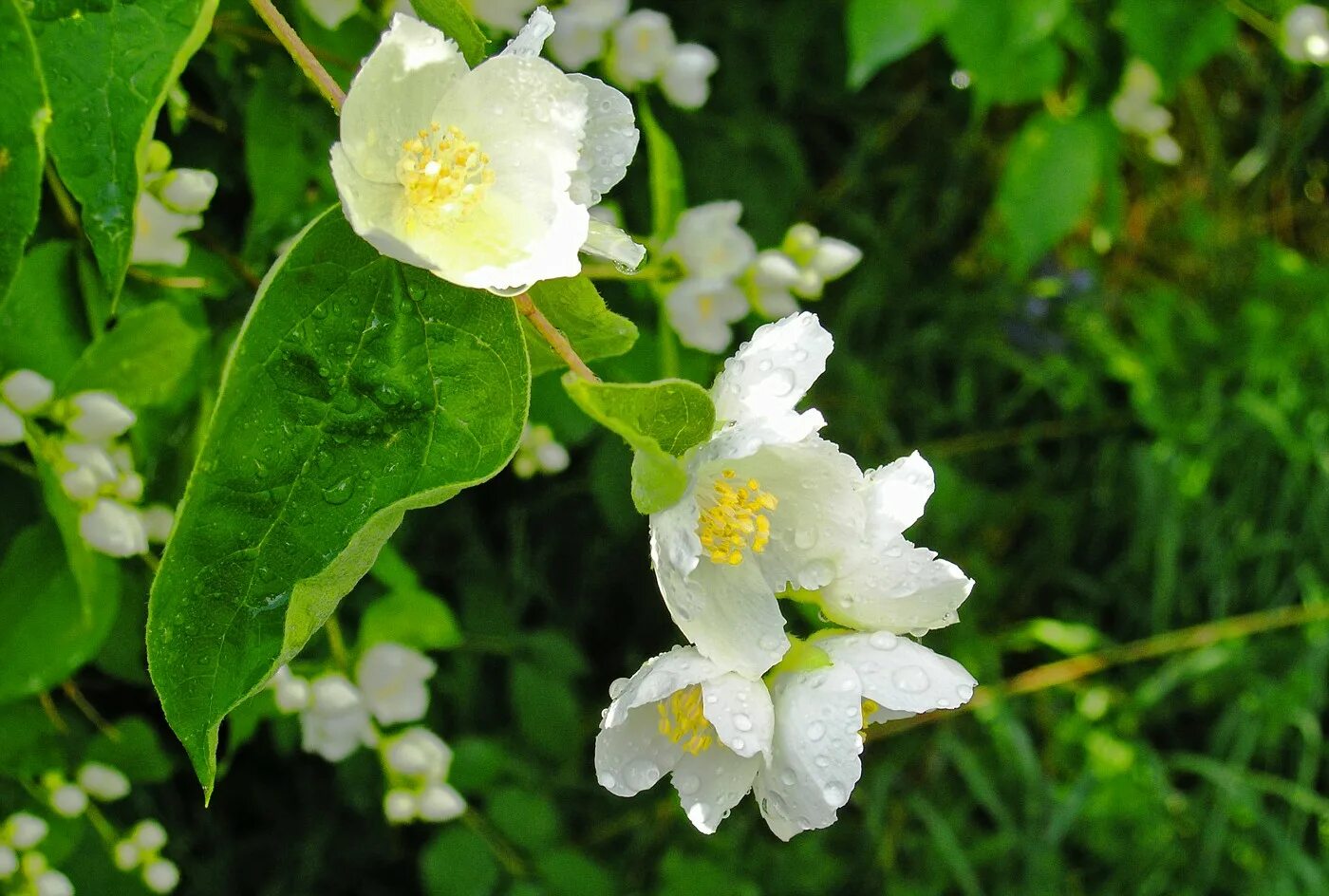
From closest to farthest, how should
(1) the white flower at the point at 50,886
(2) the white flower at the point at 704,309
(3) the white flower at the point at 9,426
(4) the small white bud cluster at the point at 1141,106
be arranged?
(3) the white flower at the point at 9,426 < (1) the white flower at the point at 50,886 < (2) the white flower at the point at 704,309 < (4) the small white bud cluster at the point at 1141,106

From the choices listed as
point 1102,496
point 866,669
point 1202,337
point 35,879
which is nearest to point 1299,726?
point 1102,496

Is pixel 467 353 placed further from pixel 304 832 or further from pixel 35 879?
pixel 304 832

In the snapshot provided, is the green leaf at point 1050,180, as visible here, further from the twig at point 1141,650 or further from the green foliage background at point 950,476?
the twig at point 1141,650

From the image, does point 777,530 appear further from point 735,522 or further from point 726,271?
point 726,271

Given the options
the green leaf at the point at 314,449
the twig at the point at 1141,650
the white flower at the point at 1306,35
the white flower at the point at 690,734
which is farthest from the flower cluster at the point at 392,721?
the white flower at the point at 1306,35

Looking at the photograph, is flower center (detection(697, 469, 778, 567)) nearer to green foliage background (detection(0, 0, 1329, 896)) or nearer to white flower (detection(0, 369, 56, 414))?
green foliage background (detection(0, 0, 1329, 896))

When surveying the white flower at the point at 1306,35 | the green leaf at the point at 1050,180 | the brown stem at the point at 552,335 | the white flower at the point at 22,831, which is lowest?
the white flower at the point at 22,831

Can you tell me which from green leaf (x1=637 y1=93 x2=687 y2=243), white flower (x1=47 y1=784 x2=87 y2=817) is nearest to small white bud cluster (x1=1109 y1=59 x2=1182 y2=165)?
green leaf (x1=637 y1=93 x2=687 y2=243)
